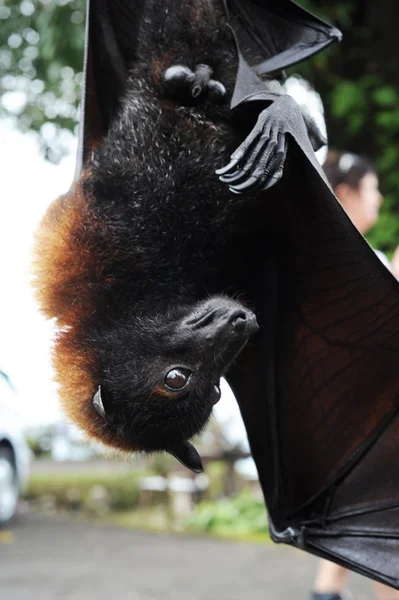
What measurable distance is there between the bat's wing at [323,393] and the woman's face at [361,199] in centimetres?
110

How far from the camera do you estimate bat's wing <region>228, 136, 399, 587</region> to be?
2.57 metres

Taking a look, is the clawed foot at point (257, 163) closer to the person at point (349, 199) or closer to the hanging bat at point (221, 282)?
the hanging bat at point (221, 282)

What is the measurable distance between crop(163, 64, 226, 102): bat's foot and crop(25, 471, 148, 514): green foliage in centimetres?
868

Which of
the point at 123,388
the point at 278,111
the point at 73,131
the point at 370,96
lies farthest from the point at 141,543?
the point at 278,111

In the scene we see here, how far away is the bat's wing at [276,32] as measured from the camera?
290cm

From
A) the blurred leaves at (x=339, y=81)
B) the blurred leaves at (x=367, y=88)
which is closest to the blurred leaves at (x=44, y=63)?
the blurred leaves at (x=339, y=81)

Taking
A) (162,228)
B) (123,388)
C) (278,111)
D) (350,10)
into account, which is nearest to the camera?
(278,111)

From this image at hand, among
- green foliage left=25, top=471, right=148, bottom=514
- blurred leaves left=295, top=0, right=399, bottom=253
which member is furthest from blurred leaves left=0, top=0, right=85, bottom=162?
green foliage left=25, top=471, right=148, bottom=514

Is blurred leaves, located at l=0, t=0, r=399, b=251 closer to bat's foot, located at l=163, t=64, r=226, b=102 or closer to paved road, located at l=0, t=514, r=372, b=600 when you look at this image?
paved road, located at l=0, t=514, r=372, b=600

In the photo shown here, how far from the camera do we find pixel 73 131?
6.91 m

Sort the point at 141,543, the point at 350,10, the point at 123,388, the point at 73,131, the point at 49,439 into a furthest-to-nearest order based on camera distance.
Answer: the point at 49,439
the point at 141,543
the point at 350,10
the point at 73,131
the point at 123,388

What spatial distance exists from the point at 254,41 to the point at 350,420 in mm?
1413

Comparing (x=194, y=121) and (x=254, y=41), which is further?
(x=254, y=41)

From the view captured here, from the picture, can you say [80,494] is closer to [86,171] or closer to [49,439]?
[49,439]
